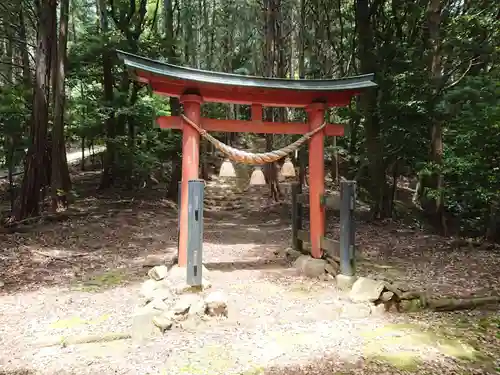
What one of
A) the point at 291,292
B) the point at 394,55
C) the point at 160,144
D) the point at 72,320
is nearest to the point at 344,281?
the point at 291,292

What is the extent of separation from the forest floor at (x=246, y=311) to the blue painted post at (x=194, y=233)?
1.77 ft

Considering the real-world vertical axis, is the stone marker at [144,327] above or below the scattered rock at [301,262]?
below

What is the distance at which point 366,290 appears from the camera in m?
4.95

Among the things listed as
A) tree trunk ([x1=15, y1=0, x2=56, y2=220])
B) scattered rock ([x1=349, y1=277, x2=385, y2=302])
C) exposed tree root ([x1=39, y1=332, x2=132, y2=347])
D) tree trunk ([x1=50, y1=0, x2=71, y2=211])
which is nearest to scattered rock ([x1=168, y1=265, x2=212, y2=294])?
exposed tree root ([x1=39, y1=332, x2=132, y2=347])

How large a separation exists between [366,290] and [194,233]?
2.35 metres

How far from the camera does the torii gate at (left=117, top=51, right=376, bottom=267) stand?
5621mm

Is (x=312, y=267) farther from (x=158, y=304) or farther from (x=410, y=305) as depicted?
(x=158, y=304)

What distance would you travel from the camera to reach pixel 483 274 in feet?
19.6

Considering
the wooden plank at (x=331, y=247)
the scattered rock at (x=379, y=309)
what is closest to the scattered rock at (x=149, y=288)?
the wooden plank at (x=331, y=247)

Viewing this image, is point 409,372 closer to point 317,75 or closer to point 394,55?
point 394,55

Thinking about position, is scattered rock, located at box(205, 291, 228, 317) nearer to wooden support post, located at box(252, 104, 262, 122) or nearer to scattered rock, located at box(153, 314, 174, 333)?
scattered rock, located at box(153, 314, 174, 333)

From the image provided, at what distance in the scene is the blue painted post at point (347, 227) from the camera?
18.2 feet

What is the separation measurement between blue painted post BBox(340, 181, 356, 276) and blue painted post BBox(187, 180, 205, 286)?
80.3 inches

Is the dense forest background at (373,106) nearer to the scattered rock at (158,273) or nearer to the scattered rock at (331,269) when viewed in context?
the scattered rock at (331,269)
